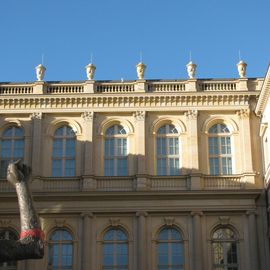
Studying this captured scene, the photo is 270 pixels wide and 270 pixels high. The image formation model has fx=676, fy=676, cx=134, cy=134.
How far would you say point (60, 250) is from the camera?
31.7 meters

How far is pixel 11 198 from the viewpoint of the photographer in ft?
105

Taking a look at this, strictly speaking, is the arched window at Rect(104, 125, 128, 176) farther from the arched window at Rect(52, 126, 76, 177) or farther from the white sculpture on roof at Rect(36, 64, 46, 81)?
the white sculpture on roof at Rect(36, 64, 46, 81)

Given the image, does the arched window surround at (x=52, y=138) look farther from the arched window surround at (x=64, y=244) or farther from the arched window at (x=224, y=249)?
the arched window at (x=224, y=249)

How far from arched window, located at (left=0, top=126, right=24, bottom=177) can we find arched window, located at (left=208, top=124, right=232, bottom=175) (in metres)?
9.40

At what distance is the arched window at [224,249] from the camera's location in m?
31.2

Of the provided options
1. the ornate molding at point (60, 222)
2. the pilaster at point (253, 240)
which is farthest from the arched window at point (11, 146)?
the pilaster at point (253, 240)

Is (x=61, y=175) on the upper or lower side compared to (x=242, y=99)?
lower

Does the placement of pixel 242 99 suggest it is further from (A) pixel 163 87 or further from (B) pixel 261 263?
(B) pixel 261 263

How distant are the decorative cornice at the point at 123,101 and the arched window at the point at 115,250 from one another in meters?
6.43

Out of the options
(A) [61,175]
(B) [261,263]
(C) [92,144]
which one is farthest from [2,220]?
(B) [261,263]

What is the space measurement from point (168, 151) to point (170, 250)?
499cm

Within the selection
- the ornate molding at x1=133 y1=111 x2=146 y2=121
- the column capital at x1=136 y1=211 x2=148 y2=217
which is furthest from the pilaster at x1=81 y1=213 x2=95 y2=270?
the ornate molding at x1=133 y1=111 x2=146 y2=121

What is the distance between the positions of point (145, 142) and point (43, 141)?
506 centimetres

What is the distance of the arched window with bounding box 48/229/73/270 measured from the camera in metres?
31.4
